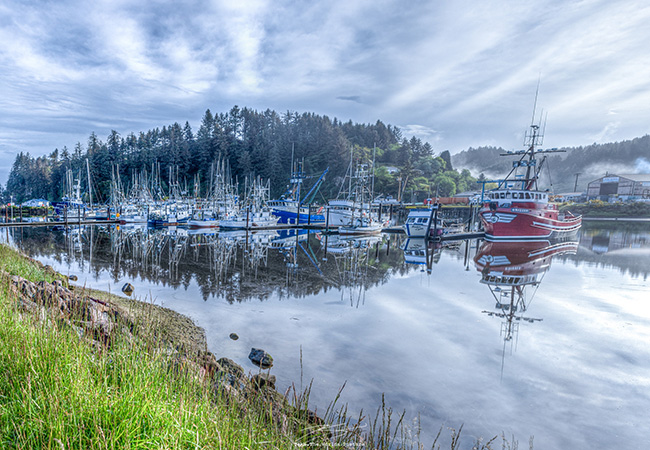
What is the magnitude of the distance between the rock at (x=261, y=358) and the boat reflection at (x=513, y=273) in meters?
6.88

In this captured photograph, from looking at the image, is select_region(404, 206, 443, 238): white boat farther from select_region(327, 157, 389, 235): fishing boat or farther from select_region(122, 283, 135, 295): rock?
select_region(122, 283, 135, 295): rock

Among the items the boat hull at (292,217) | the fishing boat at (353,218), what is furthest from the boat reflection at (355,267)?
the boat hull at (292,217)

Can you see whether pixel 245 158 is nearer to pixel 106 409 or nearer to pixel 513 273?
pixel 513 273

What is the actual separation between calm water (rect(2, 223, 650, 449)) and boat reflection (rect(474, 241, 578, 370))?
4.3 inches

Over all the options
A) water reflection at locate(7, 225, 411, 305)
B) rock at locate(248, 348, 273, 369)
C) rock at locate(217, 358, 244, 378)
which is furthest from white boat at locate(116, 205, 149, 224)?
rock at locate(217, 358, 244, 378)

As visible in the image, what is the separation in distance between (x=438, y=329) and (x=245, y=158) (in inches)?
3007

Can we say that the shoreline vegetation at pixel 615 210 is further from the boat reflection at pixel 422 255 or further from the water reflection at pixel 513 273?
the boat reflection at pixel 422 255

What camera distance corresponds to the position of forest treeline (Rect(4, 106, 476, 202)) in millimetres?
Answer: 78625

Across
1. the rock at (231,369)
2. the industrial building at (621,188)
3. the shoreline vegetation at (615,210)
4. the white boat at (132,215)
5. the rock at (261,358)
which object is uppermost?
the industrial building at (621,188)

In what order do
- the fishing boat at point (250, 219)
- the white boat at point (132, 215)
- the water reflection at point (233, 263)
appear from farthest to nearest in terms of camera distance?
1. the white boat at point (132, 215)
2. the fishing boat at point (250, 219)
3. the water reflection at point (233, 263)

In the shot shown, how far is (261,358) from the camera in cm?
730

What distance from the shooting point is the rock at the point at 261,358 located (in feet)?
24.0

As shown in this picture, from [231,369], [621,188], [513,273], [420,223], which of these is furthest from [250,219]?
[621,188]

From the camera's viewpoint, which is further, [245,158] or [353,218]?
[245,158]
